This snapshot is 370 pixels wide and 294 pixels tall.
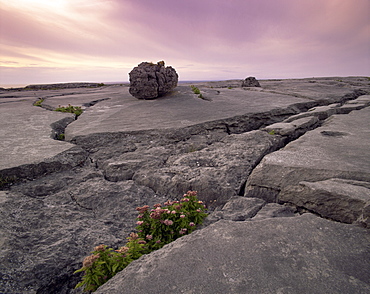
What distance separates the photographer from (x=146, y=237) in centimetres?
240

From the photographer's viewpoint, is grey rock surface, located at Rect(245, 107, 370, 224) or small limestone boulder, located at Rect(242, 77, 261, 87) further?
small limestone boulder, located at Rect(242, 77, 261, 87)

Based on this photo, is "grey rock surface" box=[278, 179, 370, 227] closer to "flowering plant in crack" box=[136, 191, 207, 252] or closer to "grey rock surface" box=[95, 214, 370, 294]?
"grey rock surface" box=[95, 214, 370, 294]

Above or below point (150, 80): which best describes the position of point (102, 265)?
below

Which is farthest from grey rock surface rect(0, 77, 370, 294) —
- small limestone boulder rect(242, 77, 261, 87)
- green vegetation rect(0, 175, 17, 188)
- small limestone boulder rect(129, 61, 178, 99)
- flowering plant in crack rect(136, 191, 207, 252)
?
small limestone boulder rect(242, 77, 261, 87)

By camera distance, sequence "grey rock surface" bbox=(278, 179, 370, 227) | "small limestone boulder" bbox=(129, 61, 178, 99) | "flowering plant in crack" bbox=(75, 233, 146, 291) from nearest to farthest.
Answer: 1. "flowering plant in crack" bbox=(75, 233, 146, 291)
2. "grey rock surface" bbox=(278, 179, 370, 227)
3. "small limestone boulder" bbox=(129, 61, 178, 99)

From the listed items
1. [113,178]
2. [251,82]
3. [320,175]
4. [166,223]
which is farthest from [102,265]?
[251,82]

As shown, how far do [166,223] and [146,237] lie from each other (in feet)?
0.83

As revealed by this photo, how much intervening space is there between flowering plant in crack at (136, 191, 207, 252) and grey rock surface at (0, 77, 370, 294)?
255 millimetres

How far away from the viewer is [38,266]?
6.59ft

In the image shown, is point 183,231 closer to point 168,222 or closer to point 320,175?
point 168,222

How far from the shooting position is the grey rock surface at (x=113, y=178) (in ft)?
6.90

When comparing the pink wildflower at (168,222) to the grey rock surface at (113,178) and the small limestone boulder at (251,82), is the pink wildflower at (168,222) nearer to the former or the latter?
the grey rock surface at (113,178)

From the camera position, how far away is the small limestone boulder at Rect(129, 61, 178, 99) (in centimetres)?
865

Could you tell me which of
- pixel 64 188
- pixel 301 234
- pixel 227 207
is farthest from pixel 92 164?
pixel 301 234
